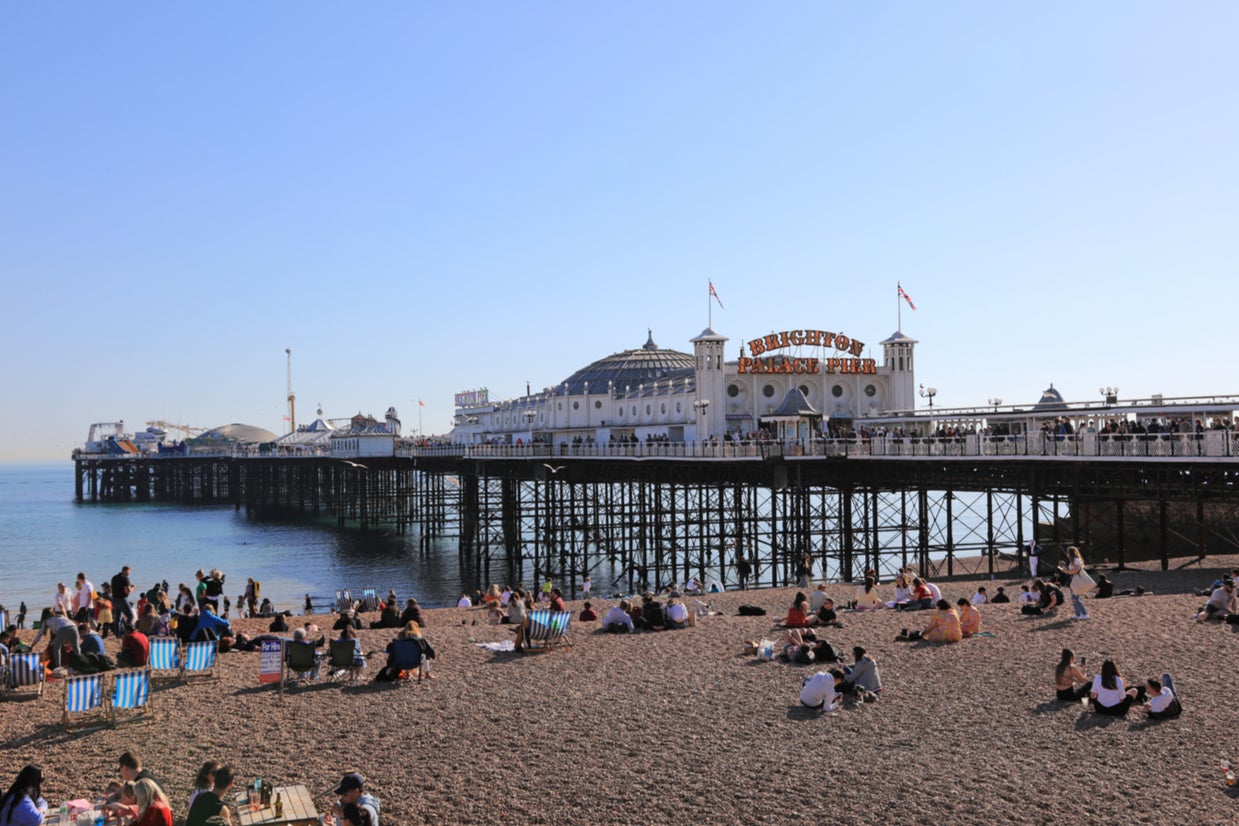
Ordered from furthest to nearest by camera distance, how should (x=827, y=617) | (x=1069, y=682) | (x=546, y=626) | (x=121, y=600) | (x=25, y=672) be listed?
1. (x=121, y=600)
2. (x=827, y=617)
3. (x=546, y=626)
4. (x=25, y=672)
5. (x=1069, y=682)

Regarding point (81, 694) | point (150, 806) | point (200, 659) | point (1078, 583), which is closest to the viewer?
point (150, 806)

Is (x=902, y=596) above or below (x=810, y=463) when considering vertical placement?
below

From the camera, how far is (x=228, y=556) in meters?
55.7

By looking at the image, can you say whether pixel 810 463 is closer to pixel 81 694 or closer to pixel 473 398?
pixel 81 694

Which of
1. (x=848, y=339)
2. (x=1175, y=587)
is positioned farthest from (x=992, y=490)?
(x=848, y=339)

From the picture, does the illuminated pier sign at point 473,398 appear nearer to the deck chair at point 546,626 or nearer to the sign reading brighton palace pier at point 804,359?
the sign reading brighton palace pier at point 804,359

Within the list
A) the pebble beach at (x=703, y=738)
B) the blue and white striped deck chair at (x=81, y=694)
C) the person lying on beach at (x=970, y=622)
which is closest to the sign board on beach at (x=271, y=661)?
the pebble beach at (x=703, y=738)

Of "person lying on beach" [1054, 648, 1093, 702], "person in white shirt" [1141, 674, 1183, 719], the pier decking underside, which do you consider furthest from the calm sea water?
"person in white shirt" [1141, 674, 1183, 719]

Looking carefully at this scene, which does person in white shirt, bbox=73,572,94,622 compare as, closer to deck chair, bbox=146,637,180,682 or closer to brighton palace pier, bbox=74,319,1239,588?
deck chair, bbox=146,637,180,682

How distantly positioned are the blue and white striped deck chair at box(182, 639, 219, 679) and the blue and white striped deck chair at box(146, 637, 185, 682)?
0.37 feet

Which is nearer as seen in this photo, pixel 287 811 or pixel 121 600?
pixel 287 811

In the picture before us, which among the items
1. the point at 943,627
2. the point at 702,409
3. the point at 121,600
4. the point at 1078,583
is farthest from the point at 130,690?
the point at 702,409

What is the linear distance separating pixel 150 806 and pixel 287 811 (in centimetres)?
106

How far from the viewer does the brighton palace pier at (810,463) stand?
2639 centimetres
